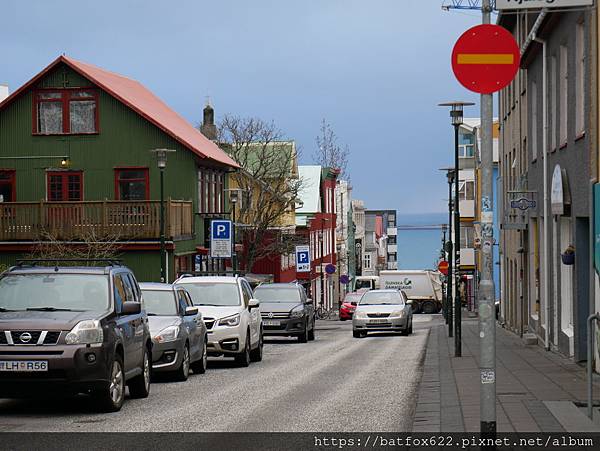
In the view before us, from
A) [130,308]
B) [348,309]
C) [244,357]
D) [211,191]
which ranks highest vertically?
[211,191]

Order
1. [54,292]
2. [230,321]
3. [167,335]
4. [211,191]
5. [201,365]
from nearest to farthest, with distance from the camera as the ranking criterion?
[54,292] < [167,335] < [201,365] < [230,321] < [211,191]

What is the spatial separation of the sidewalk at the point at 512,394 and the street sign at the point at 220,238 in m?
13.4

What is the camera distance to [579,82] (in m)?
19.9

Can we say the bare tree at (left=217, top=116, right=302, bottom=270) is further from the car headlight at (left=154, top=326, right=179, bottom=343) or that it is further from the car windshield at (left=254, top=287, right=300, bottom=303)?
the car headlight at (left=154, top=326, right=179, bottom=343)

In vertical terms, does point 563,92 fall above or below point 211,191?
above

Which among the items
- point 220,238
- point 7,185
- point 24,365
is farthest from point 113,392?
point 7,185

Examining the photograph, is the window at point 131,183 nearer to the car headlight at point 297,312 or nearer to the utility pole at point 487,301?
the car headlight at point 297,312

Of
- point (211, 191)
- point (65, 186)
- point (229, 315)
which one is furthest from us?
point (211, 191)

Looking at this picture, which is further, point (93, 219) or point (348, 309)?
point (348, 309)

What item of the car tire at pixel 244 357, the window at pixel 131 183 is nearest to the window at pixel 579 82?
the car tire at pixel 244 357

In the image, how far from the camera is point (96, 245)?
38156mm

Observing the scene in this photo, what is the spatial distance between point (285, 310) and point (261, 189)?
96.5ft

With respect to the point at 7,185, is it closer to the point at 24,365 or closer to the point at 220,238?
the point at 220,238

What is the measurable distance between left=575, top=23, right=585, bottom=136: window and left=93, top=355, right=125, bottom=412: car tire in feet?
29.2
